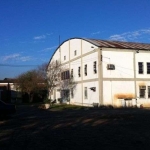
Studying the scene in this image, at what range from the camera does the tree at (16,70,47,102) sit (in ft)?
186

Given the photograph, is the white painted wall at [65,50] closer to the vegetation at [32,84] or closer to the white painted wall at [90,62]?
the vegetation at [32,84]

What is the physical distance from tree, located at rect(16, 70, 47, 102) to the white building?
12832 mm

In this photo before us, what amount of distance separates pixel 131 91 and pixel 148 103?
303 cm

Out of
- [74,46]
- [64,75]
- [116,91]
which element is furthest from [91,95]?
[64,75]

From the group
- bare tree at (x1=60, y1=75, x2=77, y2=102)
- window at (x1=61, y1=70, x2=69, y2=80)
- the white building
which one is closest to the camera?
the white building

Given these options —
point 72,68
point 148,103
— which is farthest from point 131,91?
point 72,68

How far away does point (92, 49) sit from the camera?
41750 mm

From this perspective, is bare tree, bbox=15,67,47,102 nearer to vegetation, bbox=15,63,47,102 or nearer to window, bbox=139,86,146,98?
vegetation, bbox=15,63,47,102

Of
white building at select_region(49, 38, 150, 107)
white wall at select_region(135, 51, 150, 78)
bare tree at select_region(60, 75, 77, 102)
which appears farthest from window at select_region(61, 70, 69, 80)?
white wall at select_region(135, 51, 150, 78)

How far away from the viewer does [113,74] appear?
40625 mm

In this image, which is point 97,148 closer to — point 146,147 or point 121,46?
point 146,147

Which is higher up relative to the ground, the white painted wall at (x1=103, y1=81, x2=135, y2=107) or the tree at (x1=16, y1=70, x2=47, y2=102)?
the tree at (x1=16, y1=70, x2=47, y2=102)

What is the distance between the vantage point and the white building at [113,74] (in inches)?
1574

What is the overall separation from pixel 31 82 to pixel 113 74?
21.5m
